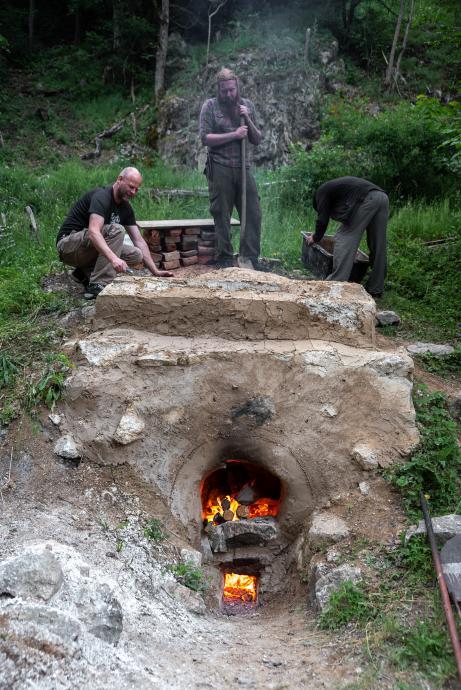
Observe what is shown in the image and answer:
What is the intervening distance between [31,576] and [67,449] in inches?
47.0

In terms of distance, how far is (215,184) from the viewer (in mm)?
5684

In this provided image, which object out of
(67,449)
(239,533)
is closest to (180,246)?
(67,449)

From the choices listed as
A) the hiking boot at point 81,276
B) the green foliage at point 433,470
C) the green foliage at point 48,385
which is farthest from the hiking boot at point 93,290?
the green foliage at point 433,470

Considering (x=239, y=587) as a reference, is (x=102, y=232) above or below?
above

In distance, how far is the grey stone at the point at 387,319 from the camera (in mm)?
5309

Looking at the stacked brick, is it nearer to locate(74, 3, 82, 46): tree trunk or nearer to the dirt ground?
the dirt ground

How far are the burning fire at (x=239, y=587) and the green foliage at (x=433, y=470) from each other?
1237 millimetres

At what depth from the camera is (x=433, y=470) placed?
136 inches

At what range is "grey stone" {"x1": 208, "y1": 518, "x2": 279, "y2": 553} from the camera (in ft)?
12.4

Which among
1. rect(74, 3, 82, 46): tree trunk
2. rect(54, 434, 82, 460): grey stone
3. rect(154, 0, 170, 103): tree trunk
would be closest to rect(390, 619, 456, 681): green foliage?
rect(54, 434, 82, 460): grey stone

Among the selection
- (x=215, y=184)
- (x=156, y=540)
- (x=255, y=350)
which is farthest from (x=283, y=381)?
(x=215, y=184)

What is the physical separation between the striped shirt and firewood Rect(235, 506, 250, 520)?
10.9ft

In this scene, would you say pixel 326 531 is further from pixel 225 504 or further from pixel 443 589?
pixel 225 504

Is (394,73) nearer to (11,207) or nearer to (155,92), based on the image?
(155,92)
